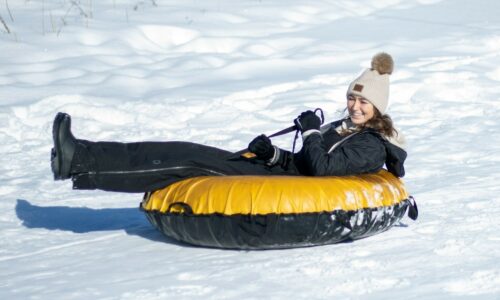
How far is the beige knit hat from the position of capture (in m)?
5.02

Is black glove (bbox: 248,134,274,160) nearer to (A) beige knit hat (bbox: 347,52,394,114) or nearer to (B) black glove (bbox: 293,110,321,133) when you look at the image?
(B) black glove (bbox: 293,110,321,133)

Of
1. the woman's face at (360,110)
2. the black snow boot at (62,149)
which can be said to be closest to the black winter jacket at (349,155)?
the woman's face at (360,110)

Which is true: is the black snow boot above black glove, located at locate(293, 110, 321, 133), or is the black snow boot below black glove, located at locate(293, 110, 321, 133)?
below

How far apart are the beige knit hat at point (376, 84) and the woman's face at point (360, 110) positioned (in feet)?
0.10

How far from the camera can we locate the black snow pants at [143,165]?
4773 millimetres

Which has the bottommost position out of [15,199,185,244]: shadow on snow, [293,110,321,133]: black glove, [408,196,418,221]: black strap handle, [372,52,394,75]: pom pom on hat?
[15,199,185,244]: shadow on snow

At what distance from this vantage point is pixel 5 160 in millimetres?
7203

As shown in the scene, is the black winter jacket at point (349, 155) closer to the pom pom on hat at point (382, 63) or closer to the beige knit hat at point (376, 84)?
the beige knit hat at point (376, 84)

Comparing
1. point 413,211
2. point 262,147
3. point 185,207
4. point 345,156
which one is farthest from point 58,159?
point 413,211

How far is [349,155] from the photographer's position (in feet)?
16.0

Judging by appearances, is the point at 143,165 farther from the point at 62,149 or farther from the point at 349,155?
the point at 349,155

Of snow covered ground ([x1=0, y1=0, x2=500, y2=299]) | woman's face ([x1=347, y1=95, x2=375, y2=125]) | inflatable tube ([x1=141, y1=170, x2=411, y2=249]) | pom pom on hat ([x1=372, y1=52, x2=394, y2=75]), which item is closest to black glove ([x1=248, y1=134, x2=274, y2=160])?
inflatable tube ([x1=141, y1=170, x2=411, y2=249])

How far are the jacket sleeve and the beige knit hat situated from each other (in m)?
0.19

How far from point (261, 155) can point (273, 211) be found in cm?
64
